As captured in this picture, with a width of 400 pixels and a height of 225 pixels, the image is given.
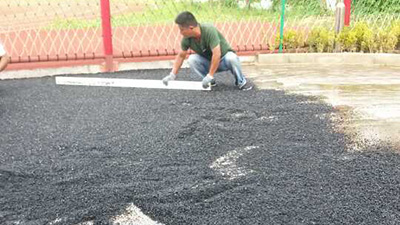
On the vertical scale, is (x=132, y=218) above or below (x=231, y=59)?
below

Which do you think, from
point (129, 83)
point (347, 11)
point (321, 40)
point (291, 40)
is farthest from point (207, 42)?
point (347, 11)

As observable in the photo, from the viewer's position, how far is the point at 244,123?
3.96m

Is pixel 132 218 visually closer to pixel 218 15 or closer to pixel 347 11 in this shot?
pixel 347 11

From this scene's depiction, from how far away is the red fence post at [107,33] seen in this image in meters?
6.29

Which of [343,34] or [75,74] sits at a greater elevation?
[343,34]

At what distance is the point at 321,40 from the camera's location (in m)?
6.75

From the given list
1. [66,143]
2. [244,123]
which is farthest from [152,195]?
[244,123]

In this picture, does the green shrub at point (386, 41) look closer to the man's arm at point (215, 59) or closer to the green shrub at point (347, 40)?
the green shrub at point (347, 40)

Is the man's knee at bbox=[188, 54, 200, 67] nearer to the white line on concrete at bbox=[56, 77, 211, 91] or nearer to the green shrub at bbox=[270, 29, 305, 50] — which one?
the white line on concrete at bbox=[56, 77, 211, 91]

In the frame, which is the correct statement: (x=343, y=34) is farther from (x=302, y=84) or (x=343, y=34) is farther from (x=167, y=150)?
(x=167, y=150)

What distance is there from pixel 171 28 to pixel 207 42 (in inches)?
189

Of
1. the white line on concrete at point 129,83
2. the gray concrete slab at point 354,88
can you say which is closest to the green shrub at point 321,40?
the gray concrete slab at point 354,88

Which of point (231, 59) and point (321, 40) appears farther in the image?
point (321, 40)

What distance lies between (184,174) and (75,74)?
4025mm
